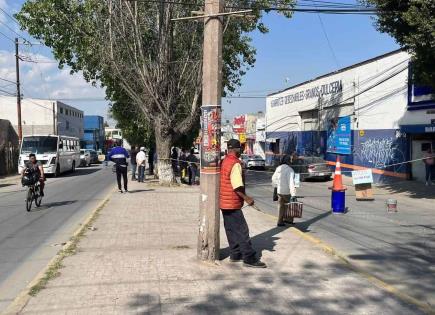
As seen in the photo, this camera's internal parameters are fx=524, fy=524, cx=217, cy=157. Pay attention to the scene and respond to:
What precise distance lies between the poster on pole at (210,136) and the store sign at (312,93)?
2644 centimetres

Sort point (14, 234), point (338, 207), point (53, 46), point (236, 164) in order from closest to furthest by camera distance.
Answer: point (236, 164) < point (14, 234) < point (338, 207) < point (53, 46)

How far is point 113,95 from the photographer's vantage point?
1199 inches

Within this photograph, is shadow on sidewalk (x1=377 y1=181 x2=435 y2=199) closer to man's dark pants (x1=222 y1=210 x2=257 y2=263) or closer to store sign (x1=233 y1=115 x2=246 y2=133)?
man's dark pants (x1=222 y1=210 x2=257 y2=263)

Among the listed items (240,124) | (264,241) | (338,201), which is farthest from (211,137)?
(240,124)

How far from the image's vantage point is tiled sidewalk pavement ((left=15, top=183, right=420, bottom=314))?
534cm

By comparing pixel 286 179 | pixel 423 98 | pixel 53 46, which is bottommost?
pixel 286 179

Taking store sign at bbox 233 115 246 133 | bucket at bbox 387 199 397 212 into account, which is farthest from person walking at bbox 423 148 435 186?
store sign at bbox 233 115 246 133

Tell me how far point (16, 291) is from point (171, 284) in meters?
1.94

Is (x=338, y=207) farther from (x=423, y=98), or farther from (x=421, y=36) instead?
(x=423, y=98)

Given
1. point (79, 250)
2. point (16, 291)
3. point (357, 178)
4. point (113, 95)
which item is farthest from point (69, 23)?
point (16, 291)

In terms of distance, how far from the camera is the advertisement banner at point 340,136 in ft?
100.0

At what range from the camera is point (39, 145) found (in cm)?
3084

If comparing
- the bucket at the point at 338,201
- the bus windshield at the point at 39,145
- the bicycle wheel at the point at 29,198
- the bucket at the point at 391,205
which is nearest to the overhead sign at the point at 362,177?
the bucket at the point at 391,205

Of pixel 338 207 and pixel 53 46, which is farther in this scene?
pixel 53 46
